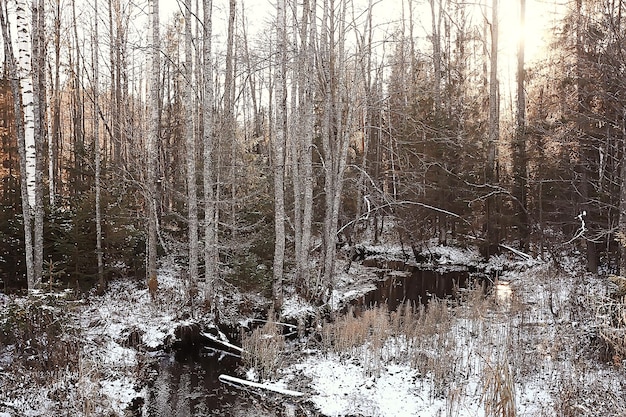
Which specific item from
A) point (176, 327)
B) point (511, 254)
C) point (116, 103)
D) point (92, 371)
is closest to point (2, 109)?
point (116, 103)

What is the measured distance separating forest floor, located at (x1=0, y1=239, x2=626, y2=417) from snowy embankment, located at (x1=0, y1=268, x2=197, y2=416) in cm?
2

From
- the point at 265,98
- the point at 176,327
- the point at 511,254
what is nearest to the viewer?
the point at 176,327

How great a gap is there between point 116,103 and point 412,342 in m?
13.5

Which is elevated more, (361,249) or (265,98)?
(265,98)

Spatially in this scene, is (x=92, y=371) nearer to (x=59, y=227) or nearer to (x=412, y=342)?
(x=412, y=342)

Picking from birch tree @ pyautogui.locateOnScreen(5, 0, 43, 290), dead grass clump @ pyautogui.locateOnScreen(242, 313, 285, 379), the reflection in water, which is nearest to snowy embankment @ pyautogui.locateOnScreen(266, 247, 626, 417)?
dead grass clump @ pyautogui.locateOnScreen(242, 313, 285, 379)

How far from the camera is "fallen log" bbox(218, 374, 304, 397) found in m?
7.11

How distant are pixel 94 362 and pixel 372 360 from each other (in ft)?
14.1

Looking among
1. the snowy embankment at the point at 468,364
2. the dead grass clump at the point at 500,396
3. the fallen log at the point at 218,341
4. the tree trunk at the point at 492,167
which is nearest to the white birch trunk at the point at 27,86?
the fallen log at the point at 218,341

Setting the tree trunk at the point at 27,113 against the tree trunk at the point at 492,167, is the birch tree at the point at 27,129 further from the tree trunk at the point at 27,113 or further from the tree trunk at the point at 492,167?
the tree trunk at the point at 492,167

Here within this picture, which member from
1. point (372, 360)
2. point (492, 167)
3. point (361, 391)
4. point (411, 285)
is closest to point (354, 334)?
point (372, 360)

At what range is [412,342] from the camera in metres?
8.02

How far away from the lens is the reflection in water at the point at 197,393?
6.67 meters

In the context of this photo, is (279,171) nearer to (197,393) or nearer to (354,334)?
(354,334)
